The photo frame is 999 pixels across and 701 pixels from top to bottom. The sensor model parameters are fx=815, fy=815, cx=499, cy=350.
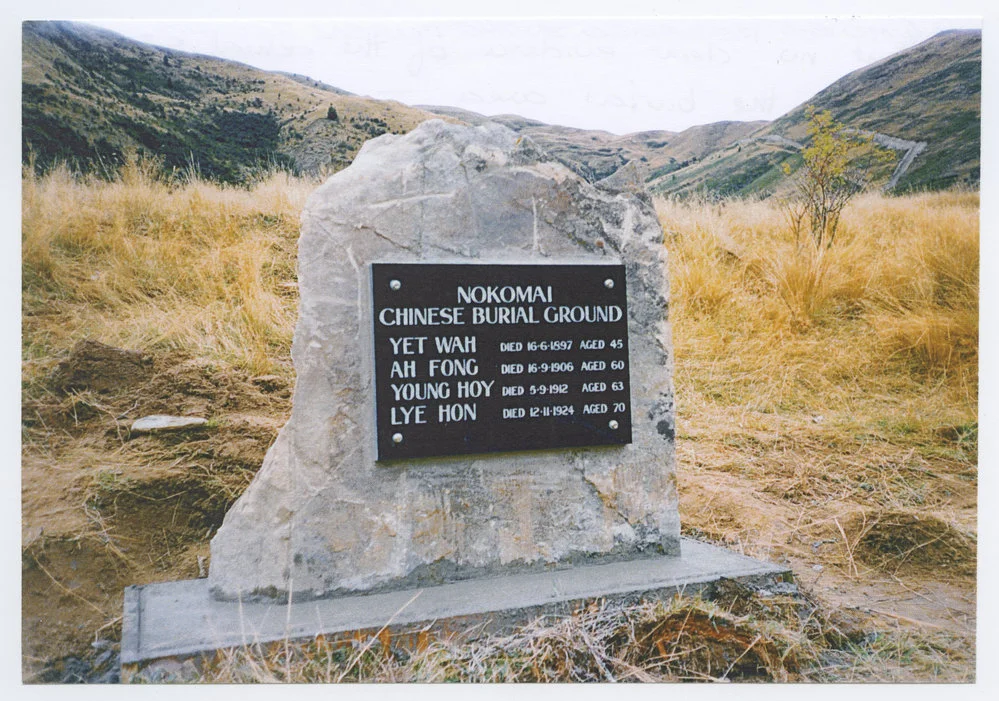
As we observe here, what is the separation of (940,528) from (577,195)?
244cm

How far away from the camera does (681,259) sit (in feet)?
19.4

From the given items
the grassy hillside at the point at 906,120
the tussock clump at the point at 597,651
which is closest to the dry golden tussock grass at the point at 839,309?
the grassy hillside at the point at 906,120

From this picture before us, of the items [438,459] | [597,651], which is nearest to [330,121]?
[438,459]

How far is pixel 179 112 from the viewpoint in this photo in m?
5.21

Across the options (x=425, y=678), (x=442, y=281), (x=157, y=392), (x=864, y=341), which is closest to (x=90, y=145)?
(x=157, y=392)

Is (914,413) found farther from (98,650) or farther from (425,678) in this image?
(98,650)

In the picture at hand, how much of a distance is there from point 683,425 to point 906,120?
7.87 feet

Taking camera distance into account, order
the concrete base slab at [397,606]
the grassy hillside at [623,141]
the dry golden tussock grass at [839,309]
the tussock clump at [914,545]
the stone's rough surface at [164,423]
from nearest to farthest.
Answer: the concrete base slab at [397,606], the tussock clump at [914,545], the stone's rough surface at [164,423], the grassy hillside at [623,141], the dry golden tussock grass at [839,309]

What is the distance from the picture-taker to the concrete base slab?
2564 millimetres

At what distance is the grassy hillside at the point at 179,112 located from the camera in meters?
4.32

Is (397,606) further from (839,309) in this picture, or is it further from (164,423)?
(839,309)

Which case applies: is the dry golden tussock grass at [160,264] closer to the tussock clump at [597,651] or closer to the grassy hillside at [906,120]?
the tussock clump at [597,651]

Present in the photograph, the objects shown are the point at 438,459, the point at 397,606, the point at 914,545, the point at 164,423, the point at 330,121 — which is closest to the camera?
the point at 397,606

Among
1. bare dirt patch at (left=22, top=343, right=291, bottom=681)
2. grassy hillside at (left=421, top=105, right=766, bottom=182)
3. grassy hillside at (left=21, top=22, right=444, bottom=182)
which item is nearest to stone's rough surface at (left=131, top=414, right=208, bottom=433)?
bare dirt patch at (left=22, top=343, right=291, bottom=681)
